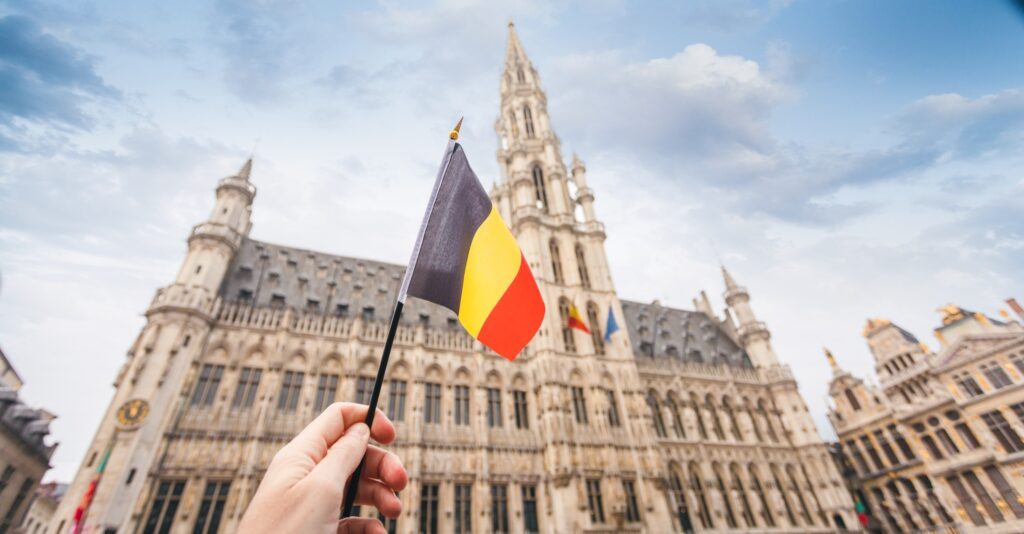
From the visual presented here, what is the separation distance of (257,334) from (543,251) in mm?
16964

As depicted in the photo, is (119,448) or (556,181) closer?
(119,448)

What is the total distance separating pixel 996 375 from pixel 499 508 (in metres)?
31.9

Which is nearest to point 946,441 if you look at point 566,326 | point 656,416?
point 656,416

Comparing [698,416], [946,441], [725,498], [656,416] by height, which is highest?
[698,416]

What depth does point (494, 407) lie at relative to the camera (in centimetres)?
2338

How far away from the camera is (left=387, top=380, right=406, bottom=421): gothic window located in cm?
2119

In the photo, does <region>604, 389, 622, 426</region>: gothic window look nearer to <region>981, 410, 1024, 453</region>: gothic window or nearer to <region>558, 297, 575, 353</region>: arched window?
<region>558, 297, 575, 353</region>: arched window

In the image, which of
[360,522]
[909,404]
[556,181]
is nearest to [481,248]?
[360,522]

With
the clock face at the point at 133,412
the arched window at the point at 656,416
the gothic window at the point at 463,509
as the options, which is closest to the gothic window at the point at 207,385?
the clock face at the point at 133,412

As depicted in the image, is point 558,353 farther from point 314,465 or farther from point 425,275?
point 314,465

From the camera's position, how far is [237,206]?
24.5 m

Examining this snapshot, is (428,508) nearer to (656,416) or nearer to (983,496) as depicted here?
(656,416)

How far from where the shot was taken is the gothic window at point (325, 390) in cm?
2061

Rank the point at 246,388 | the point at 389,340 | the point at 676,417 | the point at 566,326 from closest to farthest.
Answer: the point at 389,340 → the point at 246,388 → the point at 566,326 → the point at 676,417
